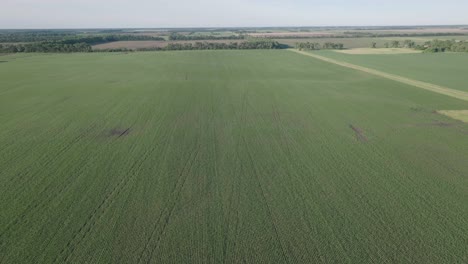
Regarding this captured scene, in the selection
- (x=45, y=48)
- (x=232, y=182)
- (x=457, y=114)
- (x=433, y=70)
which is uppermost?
(x=232, y=182)

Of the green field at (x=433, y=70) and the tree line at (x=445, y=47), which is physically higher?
the tree line at (x=445, y=47)

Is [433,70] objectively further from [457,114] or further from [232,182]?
[232,182]

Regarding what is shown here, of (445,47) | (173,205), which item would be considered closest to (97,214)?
(173,205)

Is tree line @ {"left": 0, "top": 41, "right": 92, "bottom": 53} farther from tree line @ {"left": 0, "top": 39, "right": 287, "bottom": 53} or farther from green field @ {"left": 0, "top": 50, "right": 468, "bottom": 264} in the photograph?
green field @ {"left": 0, "top": 50, "right": 468, "bottom": 264}

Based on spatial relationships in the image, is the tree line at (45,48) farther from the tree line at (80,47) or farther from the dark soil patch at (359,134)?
the dark soil patch at (359,134)

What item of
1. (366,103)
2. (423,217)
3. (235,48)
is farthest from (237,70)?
(235,48)

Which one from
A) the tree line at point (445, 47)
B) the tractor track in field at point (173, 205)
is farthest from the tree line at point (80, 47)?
the tractor track in field at point (173, 205)

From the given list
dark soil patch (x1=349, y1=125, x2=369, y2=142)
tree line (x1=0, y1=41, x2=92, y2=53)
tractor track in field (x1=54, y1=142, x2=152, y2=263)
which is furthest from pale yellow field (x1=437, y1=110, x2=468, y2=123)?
tree line (x1=0, y1=41, x2=92, y2=53)
